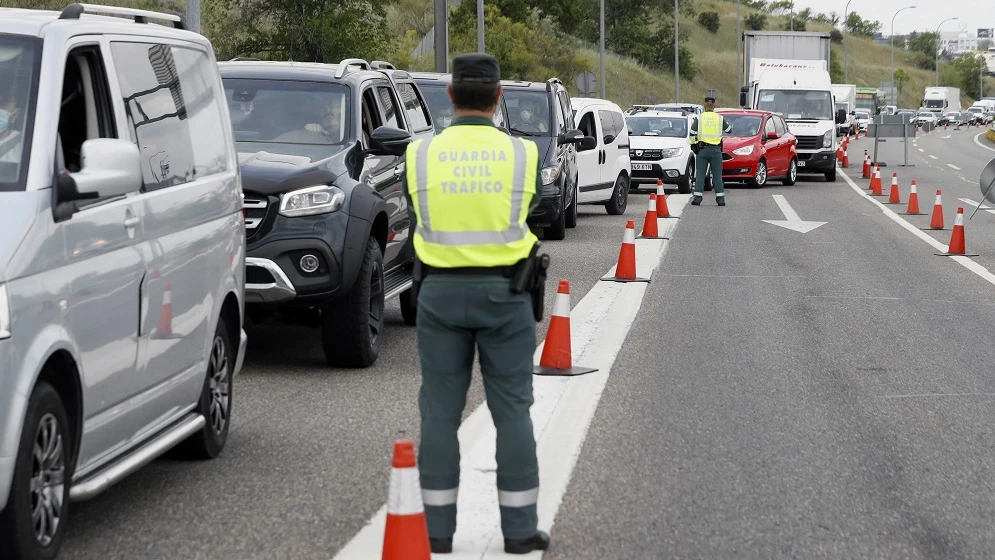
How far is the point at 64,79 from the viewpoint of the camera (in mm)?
5625

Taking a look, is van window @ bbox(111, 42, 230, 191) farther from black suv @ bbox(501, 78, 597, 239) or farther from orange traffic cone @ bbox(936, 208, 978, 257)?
orange traffic cone @ bbox(936, 208, 978, 257)

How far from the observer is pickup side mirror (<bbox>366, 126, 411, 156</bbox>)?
9.59 meters

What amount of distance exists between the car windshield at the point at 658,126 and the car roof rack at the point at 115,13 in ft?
77.7

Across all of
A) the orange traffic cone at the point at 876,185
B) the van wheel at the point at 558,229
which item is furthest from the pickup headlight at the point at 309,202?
the orange traffic cone at the point at 876,185

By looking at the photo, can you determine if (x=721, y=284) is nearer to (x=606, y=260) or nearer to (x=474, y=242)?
(x=606, y=260)

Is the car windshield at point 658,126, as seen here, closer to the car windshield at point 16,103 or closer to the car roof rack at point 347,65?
the car roof rack at point 347,65

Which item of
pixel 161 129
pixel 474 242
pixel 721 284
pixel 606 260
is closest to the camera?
pixel 474 242

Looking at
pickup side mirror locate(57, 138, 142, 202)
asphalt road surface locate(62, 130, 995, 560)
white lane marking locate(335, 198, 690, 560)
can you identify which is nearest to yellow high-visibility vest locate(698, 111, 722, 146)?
asphalt road surface locate(62, 130, 995, 560)

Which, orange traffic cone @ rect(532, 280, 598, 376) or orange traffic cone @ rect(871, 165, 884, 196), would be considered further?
orange traffic cone @ rect(871, 165, 884, 196)

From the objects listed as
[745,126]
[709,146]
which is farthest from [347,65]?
[745,126]

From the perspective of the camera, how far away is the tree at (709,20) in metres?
158

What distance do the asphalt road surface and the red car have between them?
60.1 feet

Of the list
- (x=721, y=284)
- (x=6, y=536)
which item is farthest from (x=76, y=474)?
(x=721, y=284)

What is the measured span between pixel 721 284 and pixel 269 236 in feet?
21.2
